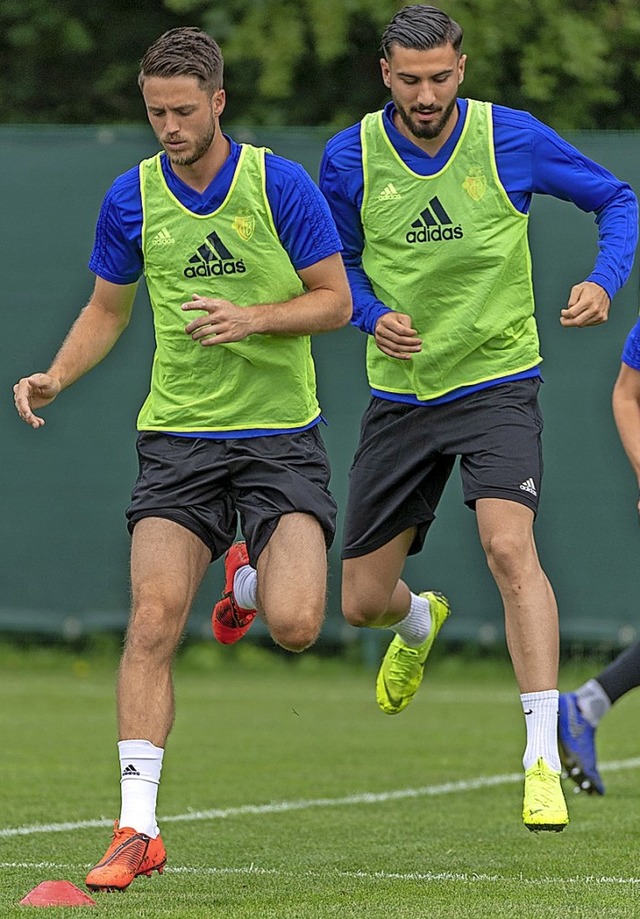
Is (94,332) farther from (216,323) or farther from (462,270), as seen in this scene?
(462,270)

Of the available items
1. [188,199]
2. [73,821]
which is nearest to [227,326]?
[188,199]

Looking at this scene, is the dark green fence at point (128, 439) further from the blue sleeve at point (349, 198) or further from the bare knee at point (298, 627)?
the bare knee at point (298, 627)

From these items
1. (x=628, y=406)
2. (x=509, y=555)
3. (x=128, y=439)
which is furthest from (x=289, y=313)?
(x=128, y=439)

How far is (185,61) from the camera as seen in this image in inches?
209

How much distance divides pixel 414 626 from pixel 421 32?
2367 millimetres

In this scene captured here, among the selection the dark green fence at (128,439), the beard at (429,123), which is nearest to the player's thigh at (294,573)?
the beard at (429,123)

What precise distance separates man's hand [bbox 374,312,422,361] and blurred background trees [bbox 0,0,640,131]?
8.08m

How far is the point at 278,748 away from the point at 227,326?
4170mm

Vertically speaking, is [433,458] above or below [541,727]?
above

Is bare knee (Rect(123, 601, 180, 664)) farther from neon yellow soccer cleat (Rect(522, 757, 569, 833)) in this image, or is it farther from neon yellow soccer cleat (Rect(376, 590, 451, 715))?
neon yellow soccer cleat (Rect(376, 590, 451, 715))

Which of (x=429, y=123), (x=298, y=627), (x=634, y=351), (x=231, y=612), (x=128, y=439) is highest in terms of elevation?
(x=429, y=123)

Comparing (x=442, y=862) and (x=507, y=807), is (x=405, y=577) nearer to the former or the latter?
(x=507, y=807)

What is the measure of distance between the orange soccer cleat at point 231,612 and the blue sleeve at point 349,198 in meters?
1.05

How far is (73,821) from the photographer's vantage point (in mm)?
6617
